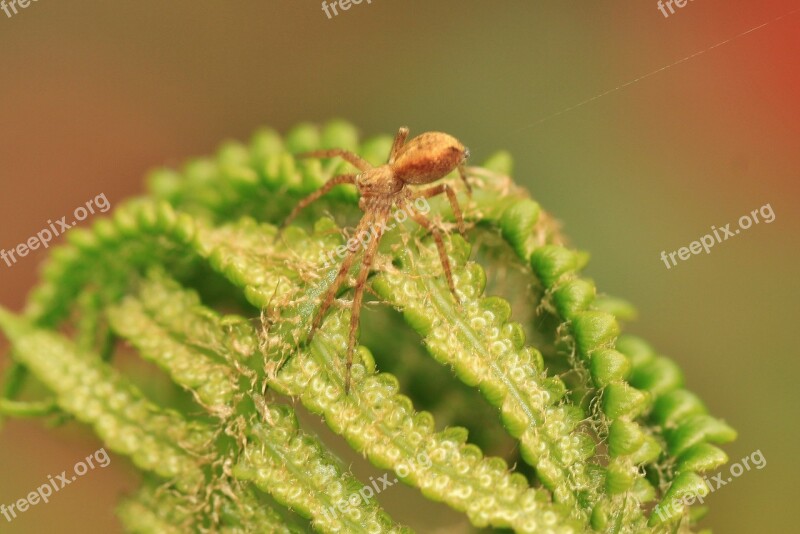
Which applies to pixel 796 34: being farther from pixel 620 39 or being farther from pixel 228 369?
pixel 228 369

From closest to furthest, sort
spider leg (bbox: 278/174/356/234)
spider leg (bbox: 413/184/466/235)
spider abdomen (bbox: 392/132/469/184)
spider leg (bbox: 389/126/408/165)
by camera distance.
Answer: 1. spider leg (bbox: 413/184/466/235)
2. spider leg (bbox: 278/174/356/234)
3. spider abdomen (bbox: 392/132/469/184)
4. spider leg (bbox: 389/126/408/165)

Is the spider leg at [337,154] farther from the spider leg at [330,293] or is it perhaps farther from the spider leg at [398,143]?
the spider leg at [330,293]

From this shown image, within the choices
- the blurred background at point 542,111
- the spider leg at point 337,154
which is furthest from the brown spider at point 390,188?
→ the blurred background at point 542,111

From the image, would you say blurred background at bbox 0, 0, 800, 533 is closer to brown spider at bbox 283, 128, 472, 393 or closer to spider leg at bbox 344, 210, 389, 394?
brown spider at bbox 283, 128, 472, 393

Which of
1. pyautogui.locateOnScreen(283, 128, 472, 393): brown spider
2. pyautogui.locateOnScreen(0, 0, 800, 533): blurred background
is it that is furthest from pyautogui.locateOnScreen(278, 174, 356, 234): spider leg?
pyautogui.locateOnScreen(0, 0, 800, 533): blurred background

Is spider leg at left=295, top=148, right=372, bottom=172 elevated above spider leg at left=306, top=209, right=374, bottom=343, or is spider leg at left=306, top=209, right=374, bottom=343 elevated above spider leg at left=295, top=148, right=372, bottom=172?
spider leg at left=295, top=148, right=372, bottom=172

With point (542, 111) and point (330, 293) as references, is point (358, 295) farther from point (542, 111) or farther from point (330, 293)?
point (542, 111)

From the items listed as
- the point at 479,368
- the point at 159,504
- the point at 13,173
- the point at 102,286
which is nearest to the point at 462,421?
the point at 479,368
